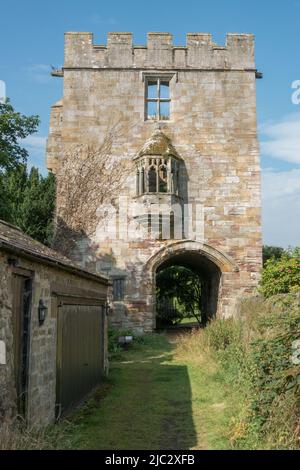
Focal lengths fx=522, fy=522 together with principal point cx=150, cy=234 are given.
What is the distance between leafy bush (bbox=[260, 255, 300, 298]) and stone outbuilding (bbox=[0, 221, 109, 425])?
22.0 ft

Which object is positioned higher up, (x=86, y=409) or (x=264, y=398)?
(x=264, y=398)

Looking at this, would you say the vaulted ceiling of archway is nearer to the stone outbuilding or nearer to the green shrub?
the stone outbuilding

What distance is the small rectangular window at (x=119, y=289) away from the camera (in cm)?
1848

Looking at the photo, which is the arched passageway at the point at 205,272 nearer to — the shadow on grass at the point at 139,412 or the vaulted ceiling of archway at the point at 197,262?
the vaulted ceiling of archway at the point at 197,262

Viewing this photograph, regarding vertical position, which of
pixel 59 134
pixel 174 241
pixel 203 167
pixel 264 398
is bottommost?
pixel 264 398

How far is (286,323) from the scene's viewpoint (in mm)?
6875

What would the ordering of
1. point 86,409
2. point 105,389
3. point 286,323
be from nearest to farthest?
1. point 286,323
2. point 86,409
3. point 105,389

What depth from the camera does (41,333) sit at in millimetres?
7137

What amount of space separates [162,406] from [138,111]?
496 inches

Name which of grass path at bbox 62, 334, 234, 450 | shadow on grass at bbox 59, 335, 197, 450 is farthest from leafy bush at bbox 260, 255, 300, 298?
shadow on grass at bbox 59, 335, 197, 450

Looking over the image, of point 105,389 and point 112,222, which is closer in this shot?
point 105,389

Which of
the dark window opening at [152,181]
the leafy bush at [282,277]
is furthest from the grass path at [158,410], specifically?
the dark window opening at [152,181]
